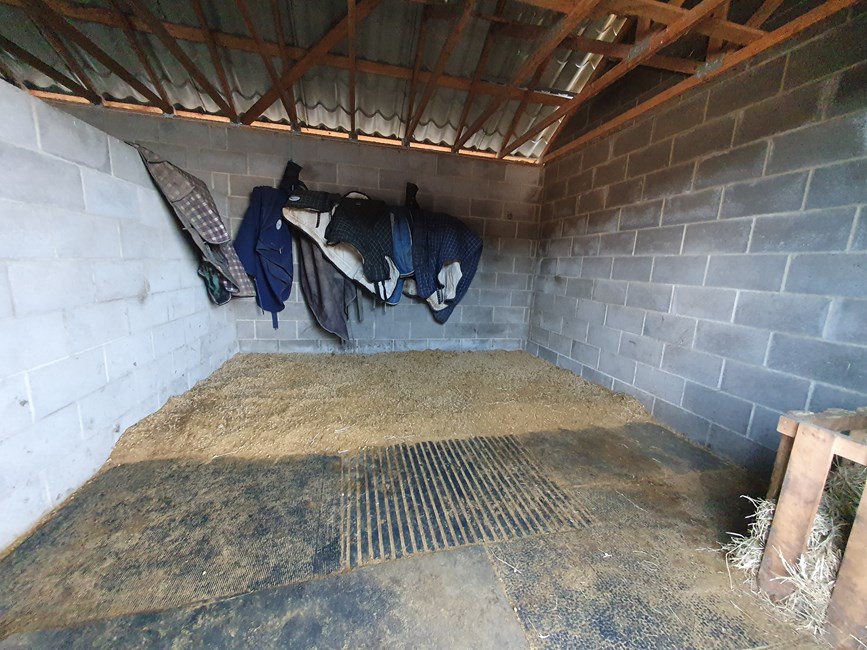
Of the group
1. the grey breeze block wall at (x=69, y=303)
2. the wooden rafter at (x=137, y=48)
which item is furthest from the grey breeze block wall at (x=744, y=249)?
the wooden rafter at (x=137, y=48)

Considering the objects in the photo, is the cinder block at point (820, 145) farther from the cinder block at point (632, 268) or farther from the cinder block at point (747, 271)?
the cinder block at point (632, 268)

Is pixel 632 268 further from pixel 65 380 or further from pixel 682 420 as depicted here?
pixel 65 380

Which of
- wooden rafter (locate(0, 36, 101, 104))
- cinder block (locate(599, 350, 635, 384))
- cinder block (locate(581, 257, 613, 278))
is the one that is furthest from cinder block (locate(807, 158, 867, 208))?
wooden rafter (locate(0, 36, 101, 104))

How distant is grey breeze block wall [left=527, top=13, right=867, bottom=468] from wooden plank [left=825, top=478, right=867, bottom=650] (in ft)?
2.73

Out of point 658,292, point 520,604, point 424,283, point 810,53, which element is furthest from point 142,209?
point 810,53

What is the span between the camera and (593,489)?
1.56 metres

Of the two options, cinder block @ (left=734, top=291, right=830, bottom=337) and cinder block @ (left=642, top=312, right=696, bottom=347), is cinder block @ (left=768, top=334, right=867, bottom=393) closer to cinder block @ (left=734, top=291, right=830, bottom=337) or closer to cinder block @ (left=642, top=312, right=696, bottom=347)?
cinder block @ (left=734, top=291, right=830, bottom=337)

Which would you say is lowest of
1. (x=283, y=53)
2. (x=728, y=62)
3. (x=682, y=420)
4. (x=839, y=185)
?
(x=682, y=420)

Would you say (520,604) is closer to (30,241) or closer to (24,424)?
(24,424)

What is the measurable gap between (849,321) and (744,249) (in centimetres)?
55

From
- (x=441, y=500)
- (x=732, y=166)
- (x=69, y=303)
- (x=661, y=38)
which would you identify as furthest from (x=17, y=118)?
(x=732, y=166)

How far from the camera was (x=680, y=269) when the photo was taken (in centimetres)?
212

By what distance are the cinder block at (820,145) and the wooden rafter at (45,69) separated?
452cm

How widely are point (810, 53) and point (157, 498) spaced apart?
3559mm
